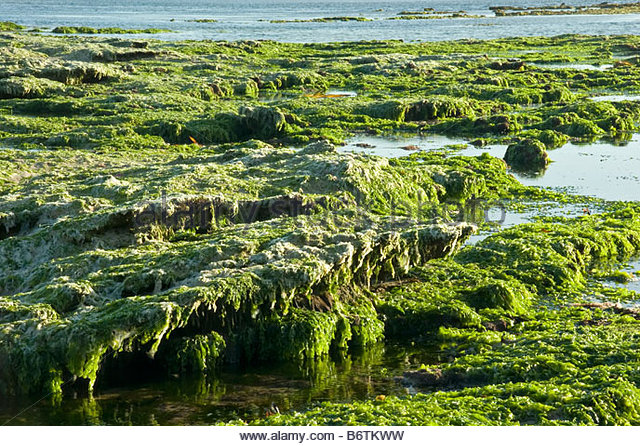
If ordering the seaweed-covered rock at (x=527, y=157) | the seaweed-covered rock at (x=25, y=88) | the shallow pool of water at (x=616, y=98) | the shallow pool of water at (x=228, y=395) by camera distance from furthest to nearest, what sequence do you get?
the shallow pool of water at (x=616, y=98) < the seaweed-covered rock at (x=25, y=88) < the seaweed-covered rock at (x=527, y=157) < the shallow pool of water at (x=228, y=395)

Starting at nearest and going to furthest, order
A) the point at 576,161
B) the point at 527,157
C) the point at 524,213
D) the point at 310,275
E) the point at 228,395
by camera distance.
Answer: the point at 228,395 < the point at 310,275 < the point at 524,213 < the point at 527,157 < the point at 576,161

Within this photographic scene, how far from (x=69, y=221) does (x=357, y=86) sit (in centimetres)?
2723

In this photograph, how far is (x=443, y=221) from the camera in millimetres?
13609

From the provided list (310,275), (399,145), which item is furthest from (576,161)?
(310,275)

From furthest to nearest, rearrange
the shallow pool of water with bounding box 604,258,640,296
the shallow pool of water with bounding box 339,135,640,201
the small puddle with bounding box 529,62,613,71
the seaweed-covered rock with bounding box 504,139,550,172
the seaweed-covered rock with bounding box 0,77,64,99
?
the small puddle with bounding box 529,62,613,71
the seaweed-covered rock with bounding box 0,77,64,99
the seaweed-covered rock with bounding box 504,139,550,172
the shallow pool of water with bounding box 339,135,640,201
the shallow pool of water with bounding box 604,258,640,296

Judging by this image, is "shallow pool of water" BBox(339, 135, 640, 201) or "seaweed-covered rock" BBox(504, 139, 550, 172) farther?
"seaweed-covered rock" BBox(504, 139, 550, 172)

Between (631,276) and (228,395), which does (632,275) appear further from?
(228,395)

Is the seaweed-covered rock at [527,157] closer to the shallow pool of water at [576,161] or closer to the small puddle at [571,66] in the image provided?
the shallow pool of water at [576,161]

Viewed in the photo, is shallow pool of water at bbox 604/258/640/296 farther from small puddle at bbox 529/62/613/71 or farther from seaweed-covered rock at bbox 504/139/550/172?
small puddle at bbox 529/62/613/71

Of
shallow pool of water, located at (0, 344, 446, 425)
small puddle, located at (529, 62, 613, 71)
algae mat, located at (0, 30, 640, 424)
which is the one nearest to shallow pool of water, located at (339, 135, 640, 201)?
algae mat, located at (0, 30, 640, 424)

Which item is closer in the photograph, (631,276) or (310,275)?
(310,275)

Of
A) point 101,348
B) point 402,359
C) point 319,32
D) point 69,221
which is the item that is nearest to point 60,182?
point 69,221

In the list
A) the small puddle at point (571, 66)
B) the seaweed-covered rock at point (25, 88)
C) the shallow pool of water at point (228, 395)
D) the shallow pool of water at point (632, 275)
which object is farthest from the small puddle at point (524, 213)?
the small puddle at point (571, 66)

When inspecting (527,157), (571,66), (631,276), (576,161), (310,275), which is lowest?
(576,161)
